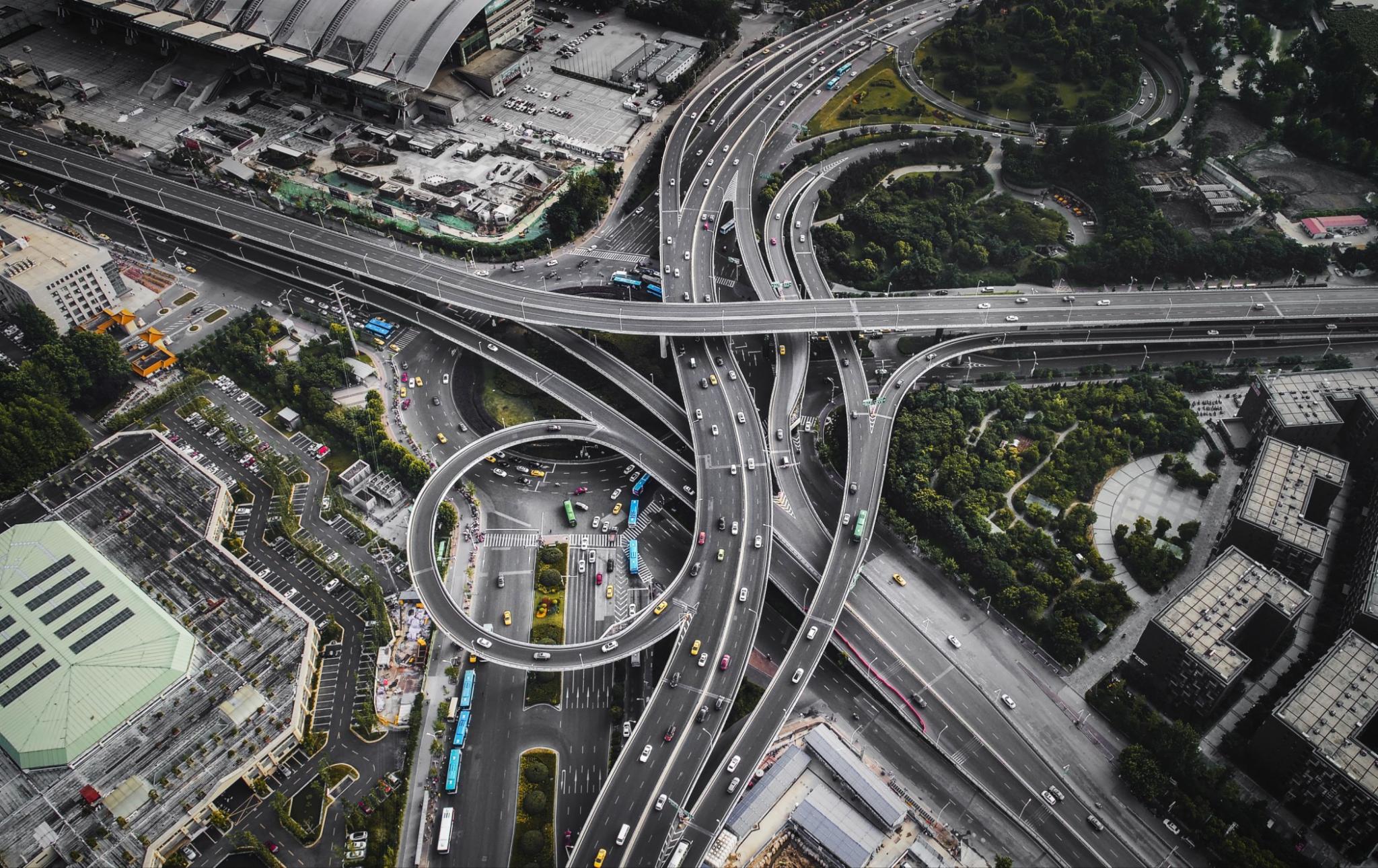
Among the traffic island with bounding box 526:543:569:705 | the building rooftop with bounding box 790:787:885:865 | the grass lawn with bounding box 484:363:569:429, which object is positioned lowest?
the building rooftop with bounding box 790:787:885:865

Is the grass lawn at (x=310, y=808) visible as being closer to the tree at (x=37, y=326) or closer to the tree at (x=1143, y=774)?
the tree at (x=37, y=326)

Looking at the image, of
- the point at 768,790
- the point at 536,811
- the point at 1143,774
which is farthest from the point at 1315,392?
the point at 536,811

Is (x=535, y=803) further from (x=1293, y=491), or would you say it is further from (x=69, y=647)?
(x=1293, y=491)

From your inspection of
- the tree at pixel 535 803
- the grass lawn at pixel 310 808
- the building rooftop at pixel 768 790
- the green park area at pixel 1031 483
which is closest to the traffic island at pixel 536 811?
the tree at pixel 535 803

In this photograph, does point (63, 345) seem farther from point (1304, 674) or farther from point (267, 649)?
point (1304, 674)

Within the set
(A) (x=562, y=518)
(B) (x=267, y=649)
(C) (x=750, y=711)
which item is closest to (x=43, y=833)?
(B) (x=267, y=649)

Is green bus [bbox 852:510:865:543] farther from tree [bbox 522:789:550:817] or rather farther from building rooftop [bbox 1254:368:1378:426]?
building rooftop [bbox 1254:368:1378:426]

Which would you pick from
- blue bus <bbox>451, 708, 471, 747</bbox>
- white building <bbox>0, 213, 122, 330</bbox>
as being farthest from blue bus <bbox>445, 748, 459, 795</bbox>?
white building <bbox>0, 213, 122, 330</bbox>
